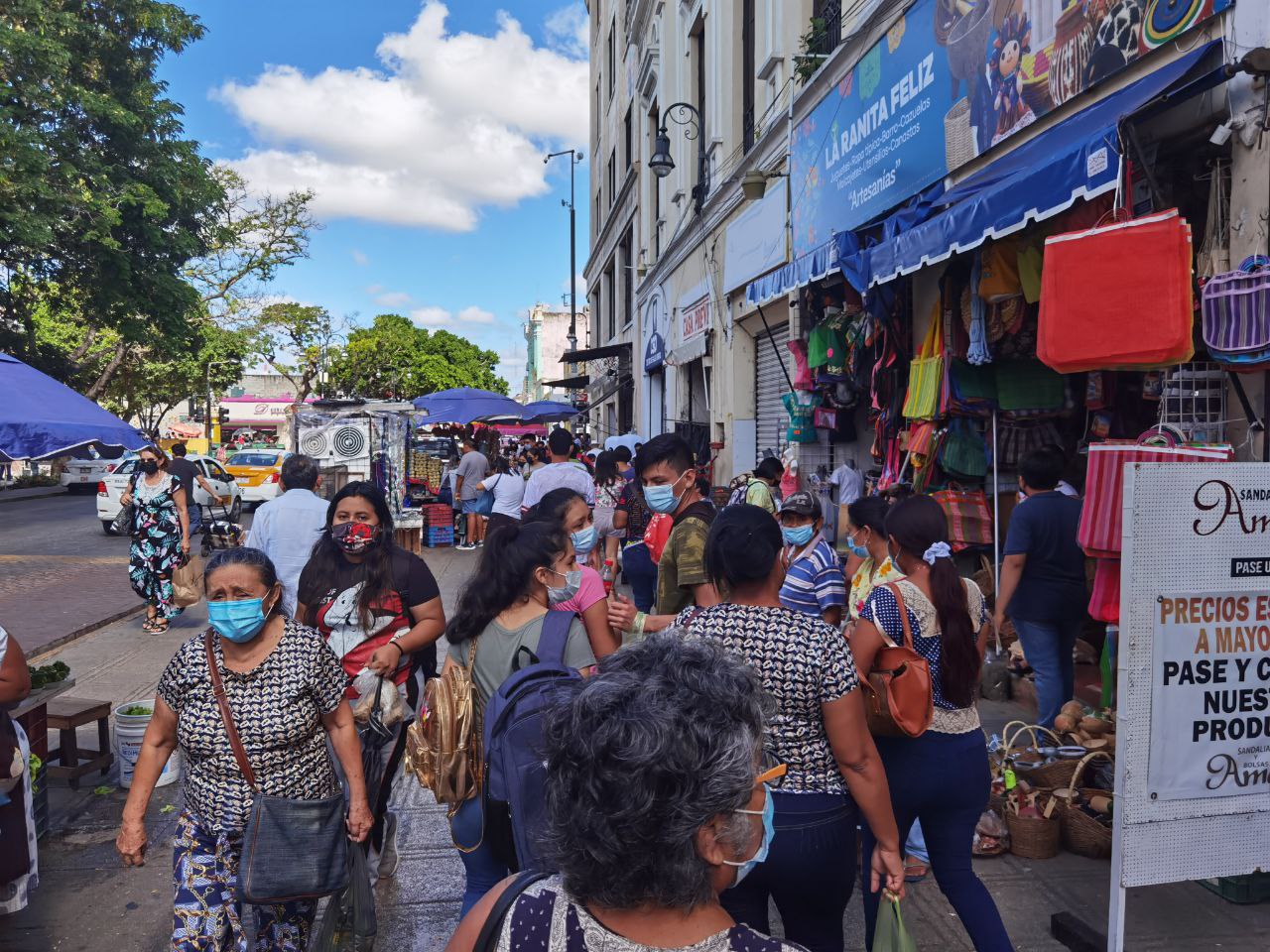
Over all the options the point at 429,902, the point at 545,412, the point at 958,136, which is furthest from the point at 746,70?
the point at 429,902

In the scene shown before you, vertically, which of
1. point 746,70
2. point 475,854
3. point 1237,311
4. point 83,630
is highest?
point 746,70

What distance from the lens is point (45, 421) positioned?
4.80 metres

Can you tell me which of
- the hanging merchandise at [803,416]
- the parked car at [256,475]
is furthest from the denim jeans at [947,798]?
the parked car at [256,475]

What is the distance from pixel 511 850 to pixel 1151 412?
4977mm

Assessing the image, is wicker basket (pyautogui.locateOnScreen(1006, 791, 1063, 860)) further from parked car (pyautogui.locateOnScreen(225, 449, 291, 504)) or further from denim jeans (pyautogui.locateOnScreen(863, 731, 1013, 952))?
parked car (pyautogui.locateOnScreen(225, 449, 291, 504))

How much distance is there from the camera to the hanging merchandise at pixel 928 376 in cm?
729

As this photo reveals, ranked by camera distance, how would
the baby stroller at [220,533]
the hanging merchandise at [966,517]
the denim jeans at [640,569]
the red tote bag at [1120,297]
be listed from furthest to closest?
the baby stroller at [220,533] → the hanging merchandise at [966,517] → the denim jeans at [640,569] → the red tote bag at [1120,297]

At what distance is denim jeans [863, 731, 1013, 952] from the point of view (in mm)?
3156

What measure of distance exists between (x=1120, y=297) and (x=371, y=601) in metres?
3.67

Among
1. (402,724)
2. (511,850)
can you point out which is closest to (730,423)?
A: (402,724)

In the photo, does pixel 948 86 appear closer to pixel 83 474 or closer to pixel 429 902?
pixel 429 902

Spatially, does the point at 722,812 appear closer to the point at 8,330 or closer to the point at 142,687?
the point at 142,687

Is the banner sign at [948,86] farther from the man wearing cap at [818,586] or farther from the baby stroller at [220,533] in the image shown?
the baby stroller at [220,533]

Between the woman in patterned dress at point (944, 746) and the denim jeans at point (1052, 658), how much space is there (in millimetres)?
2244
